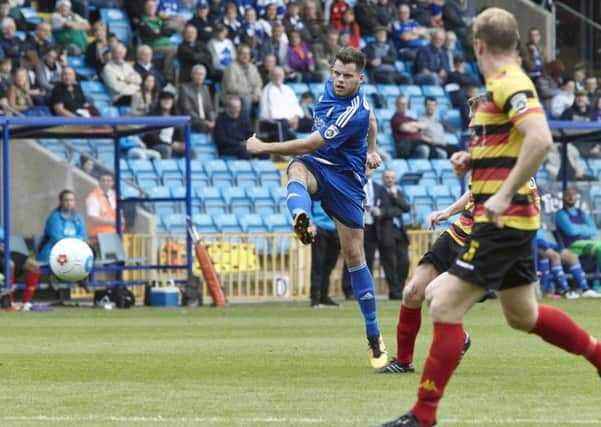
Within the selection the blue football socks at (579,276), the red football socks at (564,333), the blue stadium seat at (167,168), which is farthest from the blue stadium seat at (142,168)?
the red football socks at (564,333)

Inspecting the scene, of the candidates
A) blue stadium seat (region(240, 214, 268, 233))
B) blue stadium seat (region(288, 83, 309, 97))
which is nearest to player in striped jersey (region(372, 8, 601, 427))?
blue stadium seat (region(240, 214, 268, 233))

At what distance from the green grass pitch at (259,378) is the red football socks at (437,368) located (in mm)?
581

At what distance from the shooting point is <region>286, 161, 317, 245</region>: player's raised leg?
1104 centimetres

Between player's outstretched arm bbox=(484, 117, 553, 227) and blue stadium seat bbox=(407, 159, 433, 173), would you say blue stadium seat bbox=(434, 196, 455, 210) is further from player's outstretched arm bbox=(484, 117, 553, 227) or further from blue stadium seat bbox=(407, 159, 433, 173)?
player's outstretched arm bbox=(484, 117, 553, 227)

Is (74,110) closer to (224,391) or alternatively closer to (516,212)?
(224,391)

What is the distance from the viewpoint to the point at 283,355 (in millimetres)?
12102

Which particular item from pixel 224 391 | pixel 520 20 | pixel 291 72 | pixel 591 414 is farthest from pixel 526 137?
pixel 520 20

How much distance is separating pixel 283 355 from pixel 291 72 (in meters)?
16.8

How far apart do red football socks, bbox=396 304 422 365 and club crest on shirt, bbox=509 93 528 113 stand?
3.29 m

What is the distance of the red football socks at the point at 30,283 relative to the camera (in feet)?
67.9

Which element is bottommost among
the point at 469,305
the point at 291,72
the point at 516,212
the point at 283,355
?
the point at 283,355

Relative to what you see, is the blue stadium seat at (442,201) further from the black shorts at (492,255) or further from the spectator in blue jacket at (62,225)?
the black shorts at (492,255)

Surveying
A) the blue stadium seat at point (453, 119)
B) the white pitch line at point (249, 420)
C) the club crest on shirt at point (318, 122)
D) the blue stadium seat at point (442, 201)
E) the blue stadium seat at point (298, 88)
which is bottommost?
the white pitch line at point (249, 420)

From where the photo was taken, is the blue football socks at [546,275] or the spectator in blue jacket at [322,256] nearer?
the spectator in blue jacket at [322,256]
